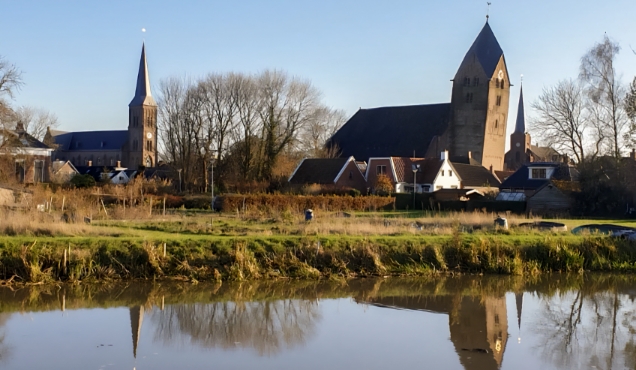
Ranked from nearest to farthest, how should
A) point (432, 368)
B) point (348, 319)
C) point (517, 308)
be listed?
point (432, 368) < point (348, 319) < point (517, 308)

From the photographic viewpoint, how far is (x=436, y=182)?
60.0m

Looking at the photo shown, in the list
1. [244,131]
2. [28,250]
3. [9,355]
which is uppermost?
[244,131]

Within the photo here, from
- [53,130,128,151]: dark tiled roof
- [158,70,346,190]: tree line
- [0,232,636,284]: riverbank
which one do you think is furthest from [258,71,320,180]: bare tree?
[53,130,128,151]: dark tiled roof

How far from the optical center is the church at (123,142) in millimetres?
107125

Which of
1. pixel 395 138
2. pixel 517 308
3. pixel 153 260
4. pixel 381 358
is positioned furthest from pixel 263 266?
pixel 395 138

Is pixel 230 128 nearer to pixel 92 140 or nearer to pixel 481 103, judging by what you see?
pixel 481 103

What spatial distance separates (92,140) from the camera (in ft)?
414

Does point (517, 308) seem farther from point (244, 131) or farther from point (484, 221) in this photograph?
point (244, 131)

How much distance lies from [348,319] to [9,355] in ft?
21.7

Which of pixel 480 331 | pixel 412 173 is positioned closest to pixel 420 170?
pixel 412 173

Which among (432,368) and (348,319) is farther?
(348,319)

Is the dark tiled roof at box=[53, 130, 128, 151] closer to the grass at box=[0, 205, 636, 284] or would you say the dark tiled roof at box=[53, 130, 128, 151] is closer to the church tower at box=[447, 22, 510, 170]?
the church tower at box=[447, 22, 510, 170]

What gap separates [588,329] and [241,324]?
7022mm

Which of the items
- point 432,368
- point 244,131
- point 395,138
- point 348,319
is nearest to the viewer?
point 432,368
